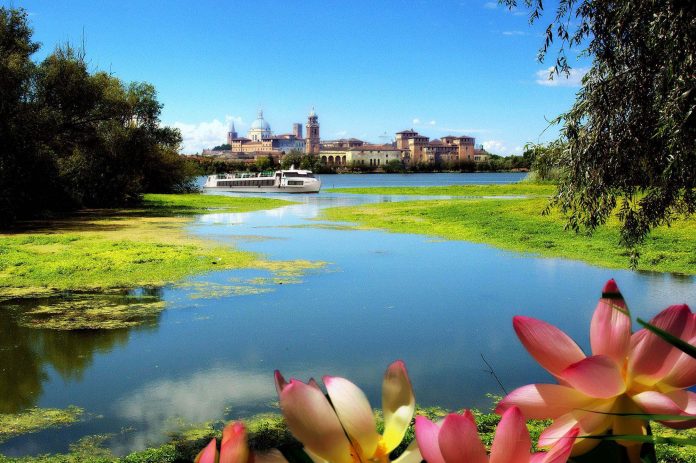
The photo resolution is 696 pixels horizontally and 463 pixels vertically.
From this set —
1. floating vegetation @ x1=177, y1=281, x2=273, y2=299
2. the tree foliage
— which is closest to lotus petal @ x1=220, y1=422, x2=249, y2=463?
floating vegetation @ x1=177, y1=281, x2=273, y2=299

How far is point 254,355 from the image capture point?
243 inches

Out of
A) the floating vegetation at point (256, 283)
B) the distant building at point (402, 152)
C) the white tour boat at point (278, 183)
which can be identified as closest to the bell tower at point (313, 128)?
the distant building at point (402, 152)

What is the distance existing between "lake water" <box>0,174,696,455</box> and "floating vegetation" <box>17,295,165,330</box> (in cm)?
21

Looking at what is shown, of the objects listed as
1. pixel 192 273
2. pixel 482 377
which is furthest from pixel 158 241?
pixel 482 377

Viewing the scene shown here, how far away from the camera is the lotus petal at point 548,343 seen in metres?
0.29

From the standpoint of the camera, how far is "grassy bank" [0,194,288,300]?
387 inches

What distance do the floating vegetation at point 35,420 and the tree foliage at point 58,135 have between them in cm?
1362

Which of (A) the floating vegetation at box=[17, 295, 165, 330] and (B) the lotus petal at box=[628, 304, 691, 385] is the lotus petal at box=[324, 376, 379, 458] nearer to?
(B) the lotus petal at box=[628, 304, 691, 385]

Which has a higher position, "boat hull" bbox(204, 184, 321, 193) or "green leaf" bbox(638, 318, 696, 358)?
"green leaf" bbox(638, 318, 696, 358)

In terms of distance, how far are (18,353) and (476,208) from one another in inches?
682

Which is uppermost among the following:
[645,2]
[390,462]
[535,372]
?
[645,2]

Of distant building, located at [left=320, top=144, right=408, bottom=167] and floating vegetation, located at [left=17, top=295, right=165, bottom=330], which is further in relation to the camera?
distant building, located at [left=320, top=144, right=408, bottom=167]

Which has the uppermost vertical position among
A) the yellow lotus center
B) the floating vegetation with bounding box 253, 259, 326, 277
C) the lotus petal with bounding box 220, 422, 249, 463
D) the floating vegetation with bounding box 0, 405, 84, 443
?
the lotus petal with bounding box 220, 422, 249, 463

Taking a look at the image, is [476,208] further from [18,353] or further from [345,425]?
[345,425]
